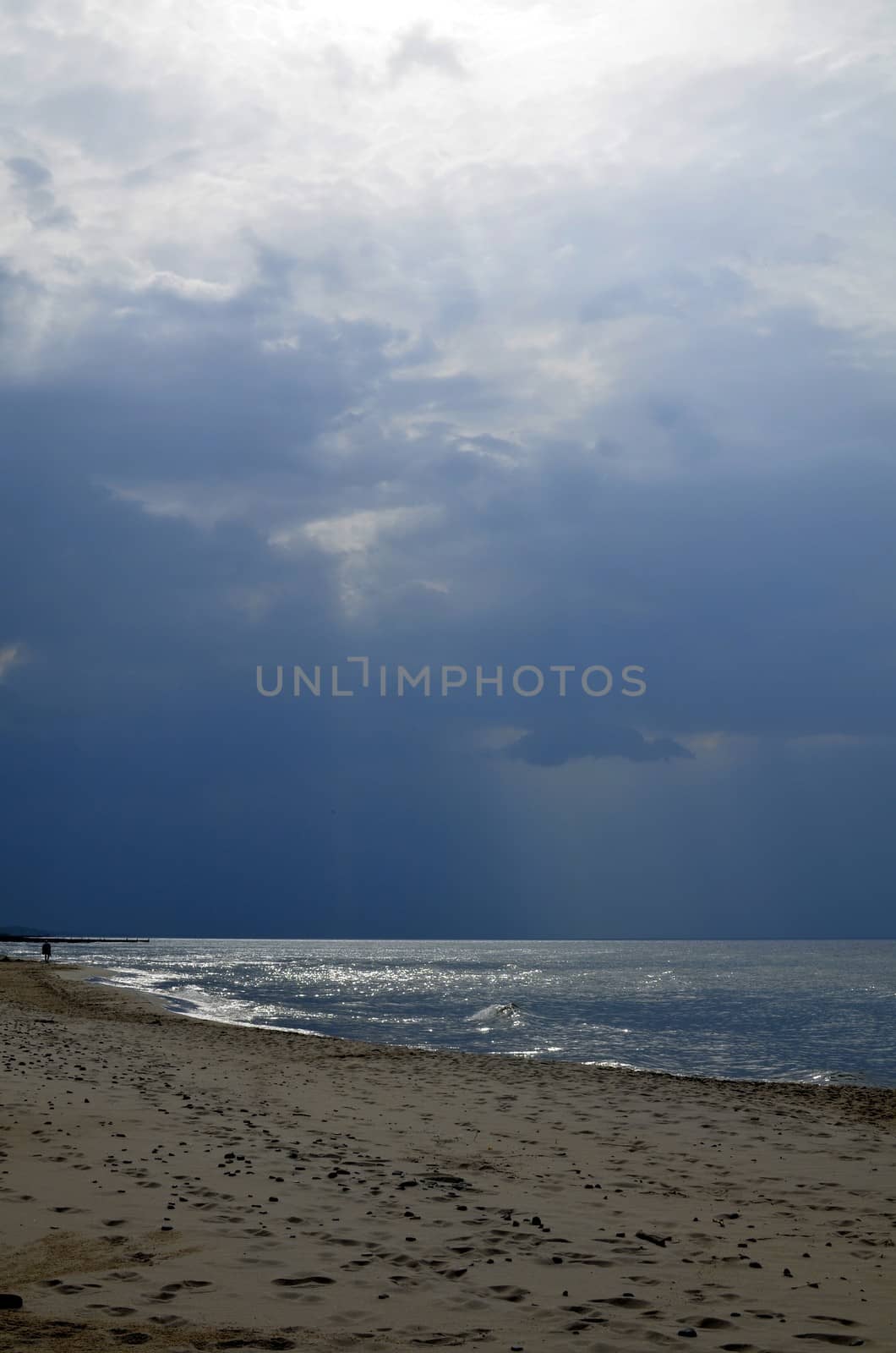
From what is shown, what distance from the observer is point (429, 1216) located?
423 inches

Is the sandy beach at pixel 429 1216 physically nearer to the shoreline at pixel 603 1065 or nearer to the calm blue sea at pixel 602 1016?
the shoreline at pixel 603 1065

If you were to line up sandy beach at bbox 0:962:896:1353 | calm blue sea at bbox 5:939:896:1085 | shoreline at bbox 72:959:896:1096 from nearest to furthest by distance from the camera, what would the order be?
sandy beach at bbox 0:962:896:1353, shoreline at bbox 72:959:896:1096, calm blue sea at bbox 5:939:896:1085

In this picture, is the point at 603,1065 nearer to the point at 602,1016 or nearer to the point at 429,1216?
the point at 429,1216

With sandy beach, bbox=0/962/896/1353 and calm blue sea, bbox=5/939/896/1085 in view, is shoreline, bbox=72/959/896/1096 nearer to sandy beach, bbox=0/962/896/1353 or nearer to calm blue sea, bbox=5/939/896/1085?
calm blue sea, bbox=5/939/896/1085

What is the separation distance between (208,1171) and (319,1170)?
4.71 ft

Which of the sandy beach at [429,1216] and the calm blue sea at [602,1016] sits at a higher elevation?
the sandy beach at [429,1216]

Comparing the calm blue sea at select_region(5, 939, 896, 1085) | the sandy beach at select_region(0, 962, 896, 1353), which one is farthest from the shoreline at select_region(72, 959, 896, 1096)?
the sandy beach at select_region(0, 962, 896, 1353)

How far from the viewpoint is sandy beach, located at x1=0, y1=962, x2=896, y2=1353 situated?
303 inches

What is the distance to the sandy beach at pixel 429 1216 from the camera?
7703 millimetres

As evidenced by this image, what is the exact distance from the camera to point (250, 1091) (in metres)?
19.0

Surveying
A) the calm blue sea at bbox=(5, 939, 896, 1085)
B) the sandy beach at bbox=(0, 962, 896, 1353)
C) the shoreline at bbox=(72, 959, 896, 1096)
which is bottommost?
the calm blue sea at bbox=(5, 939, 896, 1085)

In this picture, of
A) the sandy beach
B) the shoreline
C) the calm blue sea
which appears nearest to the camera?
the sandy beach

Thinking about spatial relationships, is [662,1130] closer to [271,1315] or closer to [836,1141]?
[836,1141]

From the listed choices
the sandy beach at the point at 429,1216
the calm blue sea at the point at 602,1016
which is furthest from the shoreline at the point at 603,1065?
the sandy beach at the point at 429,1216
